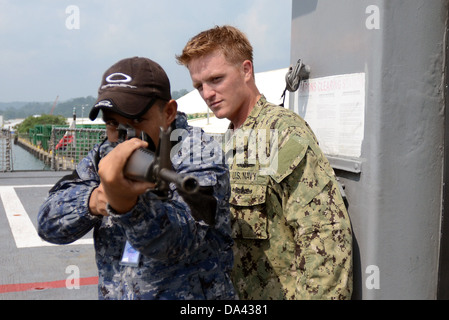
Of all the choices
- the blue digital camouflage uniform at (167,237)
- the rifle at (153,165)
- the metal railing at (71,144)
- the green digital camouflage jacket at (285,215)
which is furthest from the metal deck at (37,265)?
the metal railing at (71,144)

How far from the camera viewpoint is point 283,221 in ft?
6.40

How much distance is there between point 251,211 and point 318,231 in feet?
1.02

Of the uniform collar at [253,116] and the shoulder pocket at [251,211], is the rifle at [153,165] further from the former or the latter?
the uniform collar at [253,116]

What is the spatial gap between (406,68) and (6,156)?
1327cm

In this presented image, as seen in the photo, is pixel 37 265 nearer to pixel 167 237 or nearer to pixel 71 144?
pixel 167 237

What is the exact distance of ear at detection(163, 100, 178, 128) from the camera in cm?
138

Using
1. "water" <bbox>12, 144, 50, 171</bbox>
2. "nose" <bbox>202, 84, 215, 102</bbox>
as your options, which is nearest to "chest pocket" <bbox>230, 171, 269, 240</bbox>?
"nose" <bbox>202, 84, 215, 102</bbox>

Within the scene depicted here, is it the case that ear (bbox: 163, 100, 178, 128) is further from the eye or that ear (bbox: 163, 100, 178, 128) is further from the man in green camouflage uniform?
the man in green camouflage uniform

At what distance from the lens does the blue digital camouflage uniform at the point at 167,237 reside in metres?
1.23

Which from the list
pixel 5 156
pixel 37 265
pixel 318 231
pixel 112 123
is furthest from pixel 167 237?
pixel 5 156

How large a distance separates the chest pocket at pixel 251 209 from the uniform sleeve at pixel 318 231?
12 centimetres

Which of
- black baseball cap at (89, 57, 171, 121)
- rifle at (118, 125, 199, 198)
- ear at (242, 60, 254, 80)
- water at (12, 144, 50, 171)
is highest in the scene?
ear at (242, 60, 254, 80)
